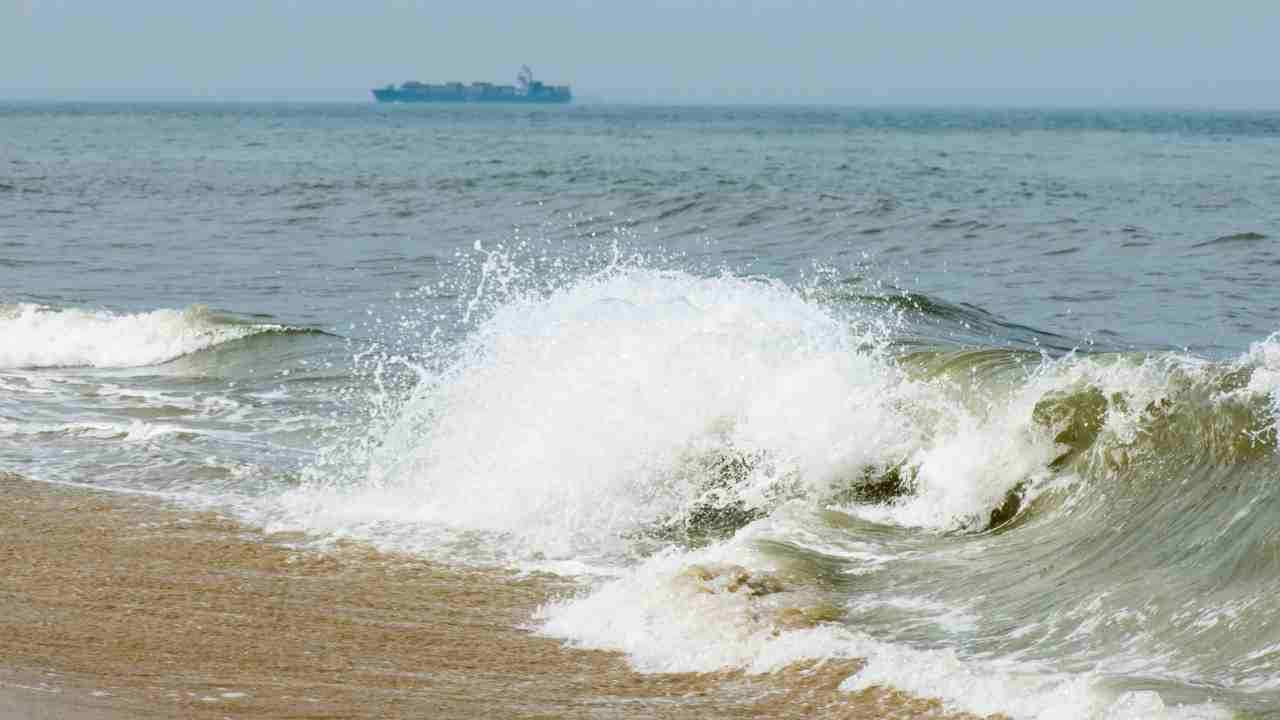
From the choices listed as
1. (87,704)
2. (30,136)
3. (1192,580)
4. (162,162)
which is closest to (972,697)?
(1192,580)

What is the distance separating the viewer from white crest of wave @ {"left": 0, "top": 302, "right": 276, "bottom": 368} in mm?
13156

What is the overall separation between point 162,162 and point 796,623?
42248 millimetres

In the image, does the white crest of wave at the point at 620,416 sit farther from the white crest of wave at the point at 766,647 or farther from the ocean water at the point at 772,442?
the white crest of wave at the point at 766,647

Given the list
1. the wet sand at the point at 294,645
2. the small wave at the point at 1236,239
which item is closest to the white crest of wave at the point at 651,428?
the wet sand at the point at 294,645

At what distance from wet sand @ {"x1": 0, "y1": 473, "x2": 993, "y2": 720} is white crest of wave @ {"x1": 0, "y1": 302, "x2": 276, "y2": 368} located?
19.3 ft

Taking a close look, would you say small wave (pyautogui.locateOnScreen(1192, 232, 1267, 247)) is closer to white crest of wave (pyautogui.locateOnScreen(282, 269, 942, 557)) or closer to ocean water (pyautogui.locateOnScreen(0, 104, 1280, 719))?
ocean water (pyautogui.locateOnScreen(0, 104, 1280, 719))

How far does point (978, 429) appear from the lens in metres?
8.02

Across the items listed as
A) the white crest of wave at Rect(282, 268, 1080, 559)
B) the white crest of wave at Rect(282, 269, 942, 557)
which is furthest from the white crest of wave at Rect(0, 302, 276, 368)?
the white crest of wave at Rect(282, 269, 942, 557)

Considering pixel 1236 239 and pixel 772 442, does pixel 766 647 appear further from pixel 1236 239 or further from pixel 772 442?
pixel 1236 239

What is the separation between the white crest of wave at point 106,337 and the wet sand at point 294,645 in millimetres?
5873

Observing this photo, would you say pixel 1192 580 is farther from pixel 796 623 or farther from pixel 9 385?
pixel 9 385

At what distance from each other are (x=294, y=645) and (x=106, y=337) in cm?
878

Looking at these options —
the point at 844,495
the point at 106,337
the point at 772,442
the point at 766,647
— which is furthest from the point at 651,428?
the point at 106,337

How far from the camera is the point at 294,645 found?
566 centimetres
